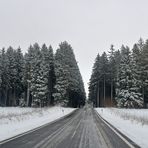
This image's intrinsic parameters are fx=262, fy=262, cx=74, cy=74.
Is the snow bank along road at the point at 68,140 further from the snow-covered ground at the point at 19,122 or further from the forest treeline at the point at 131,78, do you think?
the forest treeline at the point at 131,78

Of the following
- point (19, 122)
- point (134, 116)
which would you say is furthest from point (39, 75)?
point (19, 122)

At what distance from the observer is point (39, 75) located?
213 feet

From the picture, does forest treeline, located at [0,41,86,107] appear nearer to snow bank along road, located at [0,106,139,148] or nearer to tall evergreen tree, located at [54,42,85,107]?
tall evergreen tree, located at [54,42,85,107]

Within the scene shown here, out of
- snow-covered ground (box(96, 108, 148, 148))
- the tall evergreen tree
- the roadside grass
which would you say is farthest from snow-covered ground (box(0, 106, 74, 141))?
the tall evergreen tree

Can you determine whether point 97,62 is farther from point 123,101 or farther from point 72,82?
point 123,101

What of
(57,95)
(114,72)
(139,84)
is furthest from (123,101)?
(114,72)

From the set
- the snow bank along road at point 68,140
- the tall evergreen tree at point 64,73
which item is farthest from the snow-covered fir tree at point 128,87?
the snow bank along road at point 68,140

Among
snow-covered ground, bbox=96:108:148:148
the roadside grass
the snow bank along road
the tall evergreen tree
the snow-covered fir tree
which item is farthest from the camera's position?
the tall evergreen tree

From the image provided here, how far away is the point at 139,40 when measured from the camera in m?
77.5

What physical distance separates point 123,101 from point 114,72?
2098 cm

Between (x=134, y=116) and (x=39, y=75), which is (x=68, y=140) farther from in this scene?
(x=39, y=75)

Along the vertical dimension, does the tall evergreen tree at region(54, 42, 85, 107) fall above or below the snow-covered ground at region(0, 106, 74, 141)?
above

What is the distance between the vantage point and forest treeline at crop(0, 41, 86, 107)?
6444cm

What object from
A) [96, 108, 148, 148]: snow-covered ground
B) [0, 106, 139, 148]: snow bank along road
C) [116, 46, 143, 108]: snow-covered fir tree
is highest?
[116, 46, 143, 108]: snow-covered fir tree
